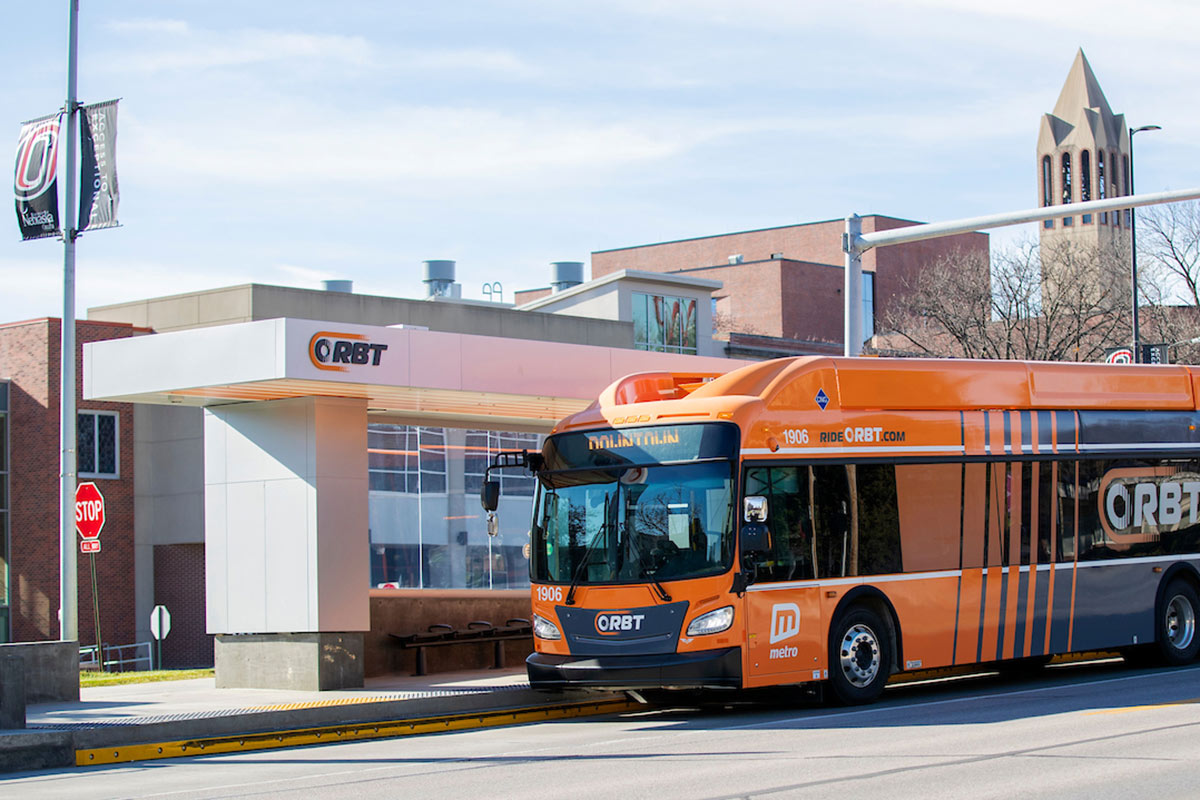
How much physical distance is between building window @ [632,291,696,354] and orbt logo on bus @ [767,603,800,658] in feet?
141

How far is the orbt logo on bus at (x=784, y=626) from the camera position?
13.5 metres

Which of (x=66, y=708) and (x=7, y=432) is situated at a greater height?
(x=7, y=432)

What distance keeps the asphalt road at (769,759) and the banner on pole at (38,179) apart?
7.14 meters

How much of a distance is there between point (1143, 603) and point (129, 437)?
3130 centimetres

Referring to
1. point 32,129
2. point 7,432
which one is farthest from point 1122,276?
point 32,129

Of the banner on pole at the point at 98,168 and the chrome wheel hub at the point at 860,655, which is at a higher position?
the banner on pole at the point at 98,168

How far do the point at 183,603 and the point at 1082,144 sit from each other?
6673cm

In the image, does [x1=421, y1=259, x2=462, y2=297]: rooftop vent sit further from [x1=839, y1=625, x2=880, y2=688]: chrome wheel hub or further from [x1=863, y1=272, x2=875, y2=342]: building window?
[x1=839, y1=625, x2=880, y2=688]: chrome wheel hub

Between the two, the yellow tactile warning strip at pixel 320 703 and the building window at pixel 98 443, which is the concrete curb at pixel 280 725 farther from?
the building window at pixel 98 443

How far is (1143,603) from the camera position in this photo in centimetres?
1698

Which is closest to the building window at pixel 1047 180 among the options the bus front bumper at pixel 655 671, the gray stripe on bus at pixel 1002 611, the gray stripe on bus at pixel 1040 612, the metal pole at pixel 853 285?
the metal pole at pixel 853 285

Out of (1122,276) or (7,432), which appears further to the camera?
(1122,276)

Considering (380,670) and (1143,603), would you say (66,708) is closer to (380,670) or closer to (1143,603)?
(380,670)

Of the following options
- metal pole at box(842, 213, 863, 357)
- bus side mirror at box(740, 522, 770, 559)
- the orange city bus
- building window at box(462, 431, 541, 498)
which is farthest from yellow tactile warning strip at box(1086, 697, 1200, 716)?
building window at box(462, 431, 541, 498)
